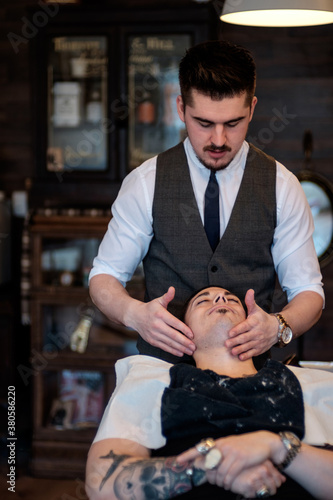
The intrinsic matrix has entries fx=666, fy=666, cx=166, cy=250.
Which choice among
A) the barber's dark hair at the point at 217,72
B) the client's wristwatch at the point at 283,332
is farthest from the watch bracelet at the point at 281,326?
the barber's dark hair at the point at 217,72

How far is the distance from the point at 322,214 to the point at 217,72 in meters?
1.86

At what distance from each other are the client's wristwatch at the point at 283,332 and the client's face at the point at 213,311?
0.12 meters

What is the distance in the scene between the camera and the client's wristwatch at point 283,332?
1963mm

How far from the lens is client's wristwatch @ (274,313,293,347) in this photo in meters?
1.96

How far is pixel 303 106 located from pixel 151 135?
939 millimetres

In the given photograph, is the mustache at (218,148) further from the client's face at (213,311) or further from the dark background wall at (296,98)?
the dark background wall at (296,98)

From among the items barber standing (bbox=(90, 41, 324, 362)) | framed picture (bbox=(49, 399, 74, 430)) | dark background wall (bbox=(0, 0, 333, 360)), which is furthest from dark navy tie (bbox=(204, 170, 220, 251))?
framed picture (bbox=(49, 399, 74, 430))

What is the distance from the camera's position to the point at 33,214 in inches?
148

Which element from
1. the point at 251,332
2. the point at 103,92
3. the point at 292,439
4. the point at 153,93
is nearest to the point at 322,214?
the point at 153,93

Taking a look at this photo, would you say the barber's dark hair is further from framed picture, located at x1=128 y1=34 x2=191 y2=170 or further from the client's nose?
framed picture, located at x1=128 y1=34 x2=191 y2=170

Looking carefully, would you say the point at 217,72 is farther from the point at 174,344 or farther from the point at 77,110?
the point at 77,110

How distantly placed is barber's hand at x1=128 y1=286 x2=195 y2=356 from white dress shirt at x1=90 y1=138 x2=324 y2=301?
0.37 m

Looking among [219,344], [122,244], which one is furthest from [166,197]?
[219,344]

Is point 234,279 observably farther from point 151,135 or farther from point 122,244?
point 151,135
